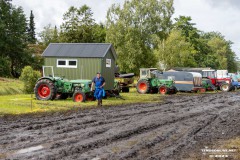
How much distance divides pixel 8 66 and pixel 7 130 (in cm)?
3525

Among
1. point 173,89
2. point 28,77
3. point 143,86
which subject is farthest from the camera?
point 143,86

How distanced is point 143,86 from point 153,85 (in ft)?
2.55

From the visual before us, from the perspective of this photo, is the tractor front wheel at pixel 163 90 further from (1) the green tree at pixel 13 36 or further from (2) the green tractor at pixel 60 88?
(1) the green tree at pixel 13 36

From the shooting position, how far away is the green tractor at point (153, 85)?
27.3 meters

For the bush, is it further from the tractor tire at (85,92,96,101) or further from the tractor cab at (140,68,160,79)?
the tractor cab at (140,68,160,79)

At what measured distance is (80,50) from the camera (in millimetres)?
21844

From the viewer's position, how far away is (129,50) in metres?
46.8

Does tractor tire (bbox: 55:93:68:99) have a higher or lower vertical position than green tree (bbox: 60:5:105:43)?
lower

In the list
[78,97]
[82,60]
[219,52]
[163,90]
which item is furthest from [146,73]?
[219,52]

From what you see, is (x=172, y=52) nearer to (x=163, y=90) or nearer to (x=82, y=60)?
(x=163, y=90)

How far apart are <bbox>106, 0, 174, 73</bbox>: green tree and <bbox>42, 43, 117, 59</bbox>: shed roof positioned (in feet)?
81.0

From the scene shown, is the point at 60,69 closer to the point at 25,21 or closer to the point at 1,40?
the point at 1,40

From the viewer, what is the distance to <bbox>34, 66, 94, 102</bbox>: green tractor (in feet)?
60.2

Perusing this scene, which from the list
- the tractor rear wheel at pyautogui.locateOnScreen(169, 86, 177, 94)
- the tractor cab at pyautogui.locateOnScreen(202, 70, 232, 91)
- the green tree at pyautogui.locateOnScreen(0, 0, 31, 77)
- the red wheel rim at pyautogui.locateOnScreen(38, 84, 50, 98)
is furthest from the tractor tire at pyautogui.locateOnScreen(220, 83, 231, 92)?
the green tree at pyautogui.locateOnScreen(0, 0, 31, 77)
